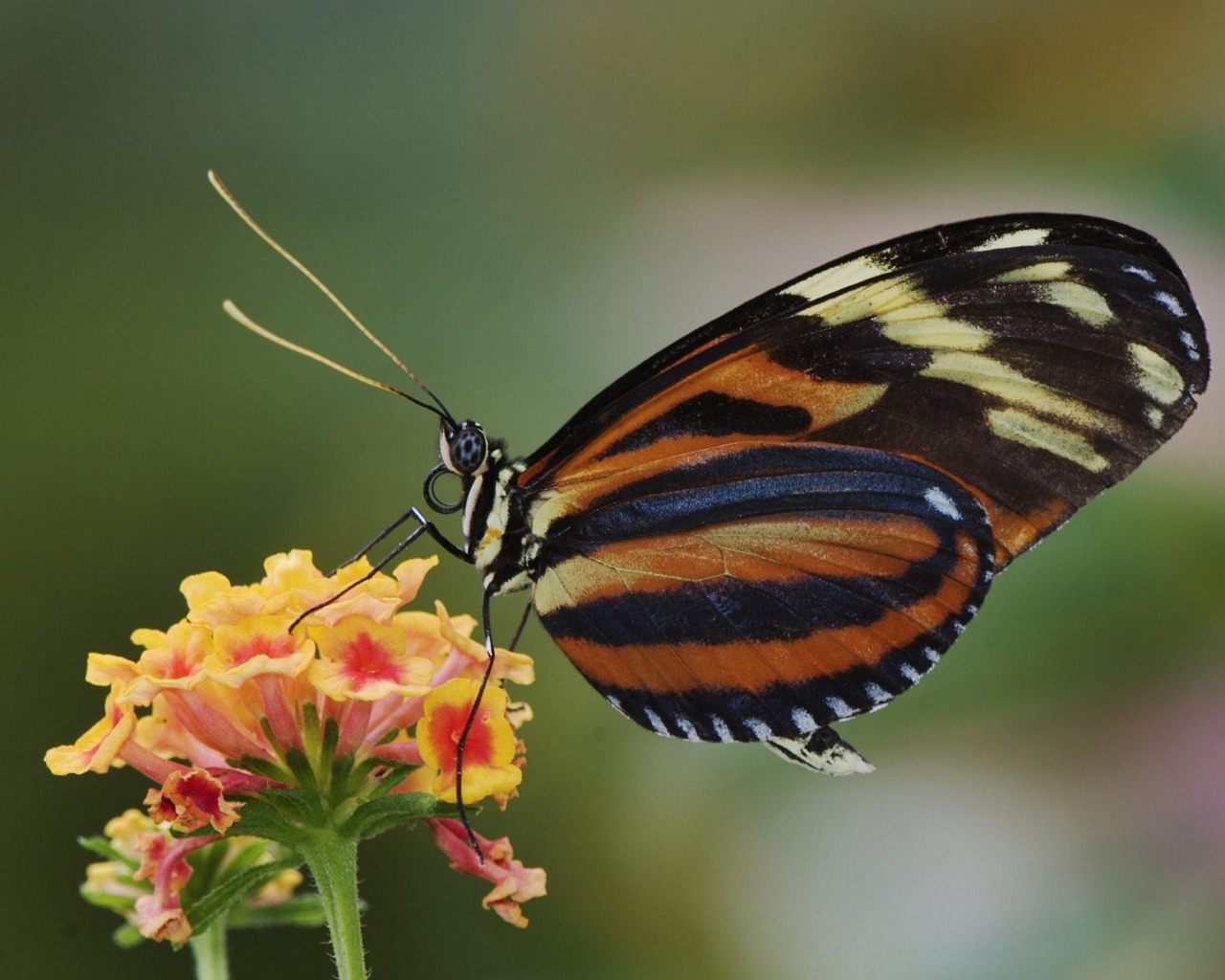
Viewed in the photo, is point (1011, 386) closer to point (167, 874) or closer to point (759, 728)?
point (759, 728)

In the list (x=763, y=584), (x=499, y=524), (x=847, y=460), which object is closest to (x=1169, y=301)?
(x=847, y=460)

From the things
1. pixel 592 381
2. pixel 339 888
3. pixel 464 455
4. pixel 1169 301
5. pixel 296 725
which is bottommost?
pixel 339 888

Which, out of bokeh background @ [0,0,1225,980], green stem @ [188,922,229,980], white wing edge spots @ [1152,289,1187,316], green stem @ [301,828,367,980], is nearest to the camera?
green stem @ [301,828,367,980]

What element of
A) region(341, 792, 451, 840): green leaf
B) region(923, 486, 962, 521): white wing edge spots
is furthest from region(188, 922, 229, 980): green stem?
region(923, 486, 962, 521): white wing edge spots

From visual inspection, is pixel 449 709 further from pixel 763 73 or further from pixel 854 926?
pixel 763 73

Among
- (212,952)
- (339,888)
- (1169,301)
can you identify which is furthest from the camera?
(1169,301)

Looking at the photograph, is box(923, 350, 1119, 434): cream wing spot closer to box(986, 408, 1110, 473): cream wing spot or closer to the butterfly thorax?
box(986, 408, 1110, 473): cream wing spot

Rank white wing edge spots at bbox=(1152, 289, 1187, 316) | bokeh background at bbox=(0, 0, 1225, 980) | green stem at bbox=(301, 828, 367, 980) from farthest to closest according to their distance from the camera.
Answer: bokeh background at bbox=(0, 0, 1225, 980), white wing edge spots at bbox=(1152, 289, 1187, 316), green stem at bbox=(301, 828, 367, 980)
